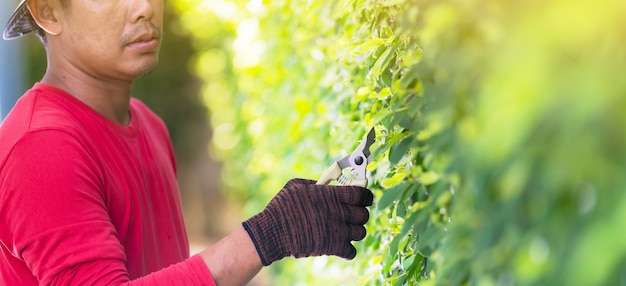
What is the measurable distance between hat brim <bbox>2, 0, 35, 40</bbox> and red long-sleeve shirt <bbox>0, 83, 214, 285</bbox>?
1.19 feet

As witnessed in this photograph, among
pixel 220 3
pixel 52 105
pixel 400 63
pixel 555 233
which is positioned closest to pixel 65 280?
pixel 52 105

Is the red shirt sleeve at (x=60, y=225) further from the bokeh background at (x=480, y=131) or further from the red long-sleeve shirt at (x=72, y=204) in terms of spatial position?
the bokeh background at (x=480, y=131)

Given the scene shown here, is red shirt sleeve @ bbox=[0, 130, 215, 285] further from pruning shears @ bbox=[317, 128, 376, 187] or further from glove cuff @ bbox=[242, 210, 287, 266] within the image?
pruning shears @ bbox=[317, 128, 376, 187]

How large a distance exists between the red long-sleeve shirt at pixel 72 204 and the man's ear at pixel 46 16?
178mm

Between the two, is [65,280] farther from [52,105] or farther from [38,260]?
[52,105]

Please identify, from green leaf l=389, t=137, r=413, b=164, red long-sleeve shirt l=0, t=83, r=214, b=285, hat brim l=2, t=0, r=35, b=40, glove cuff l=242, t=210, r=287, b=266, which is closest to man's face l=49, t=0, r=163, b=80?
red long-sleeve shirt l=0, t=83, r=214, b=285

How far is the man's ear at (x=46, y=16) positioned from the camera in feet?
7.81

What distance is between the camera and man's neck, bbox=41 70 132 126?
2.40m

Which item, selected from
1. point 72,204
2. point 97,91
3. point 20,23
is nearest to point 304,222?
point 72,204

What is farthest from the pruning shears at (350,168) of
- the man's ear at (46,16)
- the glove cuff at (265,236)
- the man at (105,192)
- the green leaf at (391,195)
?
the man's ear at (46,16)

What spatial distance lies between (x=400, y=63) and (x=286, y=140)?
235cm

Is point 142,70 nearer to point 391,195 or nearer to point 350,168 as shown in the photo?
point 350,168

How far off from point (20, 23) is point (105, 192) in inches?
32.0

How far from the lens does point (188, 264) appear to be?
194 centimetres
